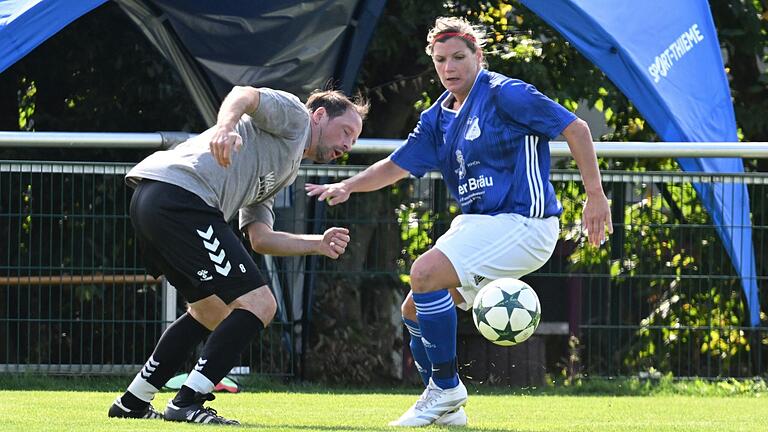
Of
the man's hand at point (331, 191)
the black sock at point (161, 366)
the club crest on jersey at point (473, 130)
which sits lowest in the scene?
the black sock at point (161, 366)

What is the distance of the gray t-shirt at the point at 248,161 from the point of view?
549cm

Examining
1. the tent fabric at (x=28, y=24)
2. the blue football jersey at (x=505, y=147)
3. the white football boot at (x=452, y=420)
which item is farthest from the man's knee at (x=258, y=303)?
the tent fabric at (x=28, y=24)

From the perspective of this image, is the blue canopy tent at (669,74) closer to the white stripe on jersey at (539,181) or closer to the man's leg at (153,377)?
the white stripe on jersey at (539,181)

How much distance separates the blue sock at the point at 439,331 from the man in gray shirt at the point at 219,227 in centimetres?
45

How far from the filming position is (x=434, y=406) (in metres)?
5.72

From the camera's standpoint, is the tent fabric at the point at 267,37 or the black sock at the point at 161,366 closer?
the black sock at the point at 161,366

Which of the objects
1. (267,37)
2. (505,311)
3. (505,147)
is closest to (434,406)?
(505,311)

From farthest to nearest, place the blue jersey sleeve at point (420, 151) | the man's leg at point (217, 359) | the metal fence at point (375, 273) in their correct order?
the metal fence at point (375, 273) < the blue jersey sleeve at point (420, 151) < the man's leg at point (217, 359)

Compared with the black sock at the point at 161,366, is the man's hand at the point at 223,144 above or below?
above

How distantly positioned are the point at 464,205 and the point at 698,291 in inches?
127

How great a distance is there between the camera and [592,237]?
18.4 ft

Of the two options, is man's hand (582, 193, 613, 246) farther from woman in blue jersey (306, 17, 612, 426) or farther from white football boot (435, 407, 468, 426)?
white football boot (435, 407, 468, 426)

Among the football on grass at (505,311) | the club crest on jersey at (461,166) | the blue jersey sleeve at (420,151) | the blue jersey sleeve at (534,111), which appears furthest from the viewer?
the blue jersey sleeve at (420,151)

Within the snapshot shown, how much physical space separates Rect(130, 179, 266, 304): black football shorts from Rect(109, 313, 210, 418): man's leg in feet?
1.23
